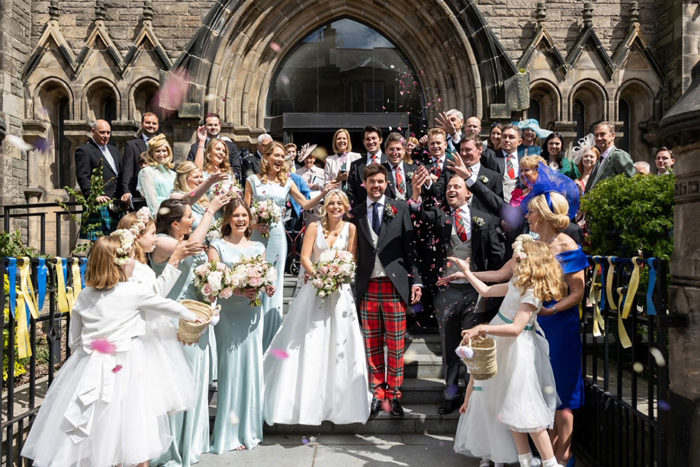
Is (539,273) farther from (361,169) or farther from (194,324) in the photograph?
(361,169)

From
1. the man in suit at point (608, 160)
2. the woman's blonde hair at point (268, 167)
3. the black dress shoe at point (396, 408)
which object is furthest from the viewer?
the man in suit at point (608, 160)

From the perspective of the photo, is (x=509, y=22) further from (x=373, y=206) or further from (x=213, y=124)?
(x=373, y=206)

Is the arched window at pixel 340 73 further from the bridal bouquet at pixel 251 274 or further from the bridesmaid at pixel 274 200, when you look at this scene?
the bridal bouquet at pixel 251 274

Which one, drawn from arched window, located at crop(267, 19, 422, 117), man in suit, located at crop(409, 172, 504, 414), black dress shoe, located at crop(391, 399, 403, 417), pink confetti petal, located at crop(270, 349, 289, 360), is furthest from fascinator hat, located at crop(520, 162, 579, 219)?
arched window, located at crop(267, 19, 422, 117)

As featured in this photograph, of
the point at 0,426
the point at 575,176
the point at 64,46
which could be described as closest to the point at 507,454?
the point at 0,426

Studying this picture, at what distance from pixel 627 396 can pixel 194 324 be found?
3949 mm

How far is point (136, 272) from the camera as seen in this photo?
4.00 metres

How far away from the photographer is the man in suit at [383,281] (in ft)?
16.5

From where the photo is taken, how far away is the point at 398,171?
611 cm

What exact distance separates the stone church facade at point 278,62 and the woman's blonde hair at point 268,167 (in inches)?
199

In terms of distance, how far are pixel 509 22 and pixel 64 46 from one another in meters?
9.29

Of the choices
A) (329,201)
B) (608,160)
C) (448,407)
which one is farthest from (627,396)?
(329,201)

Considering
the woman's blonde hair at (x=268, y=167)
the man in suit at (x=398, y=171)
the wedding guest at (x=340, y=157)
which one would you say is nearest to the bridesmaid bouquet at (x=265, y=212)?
the woman's blonde hair at (x=268, y=167)

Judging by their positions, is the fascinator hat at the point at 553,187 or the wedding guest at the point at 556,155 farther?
the wedding guest at the point at 556,155
